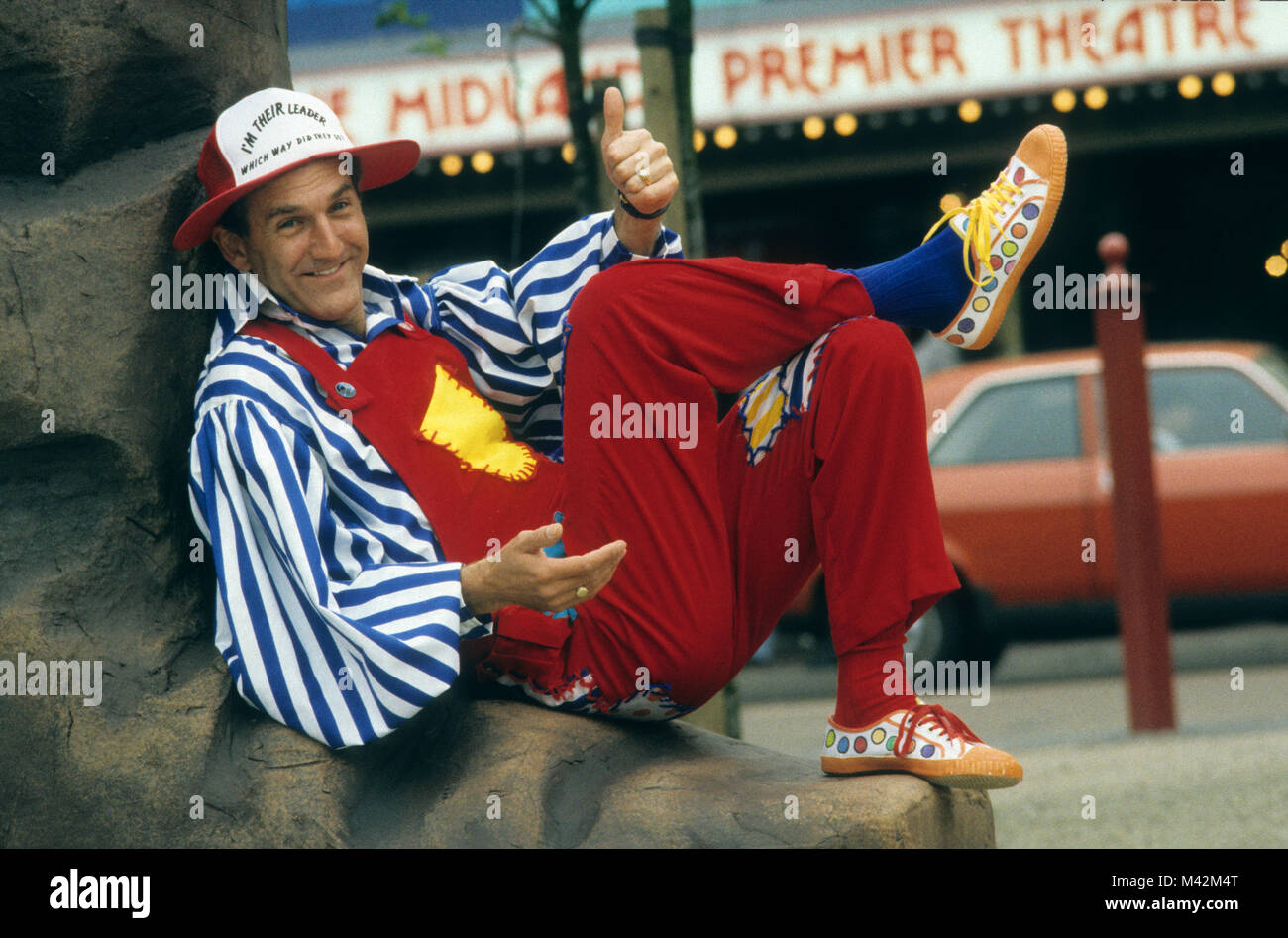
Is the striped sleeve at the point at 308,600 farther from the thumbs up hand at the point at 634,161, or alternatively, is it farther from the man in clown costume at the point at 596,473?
the thumbs up hand at the point at 634,161

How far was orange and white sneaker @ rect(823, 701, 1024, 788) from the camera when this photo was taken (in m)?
2.40

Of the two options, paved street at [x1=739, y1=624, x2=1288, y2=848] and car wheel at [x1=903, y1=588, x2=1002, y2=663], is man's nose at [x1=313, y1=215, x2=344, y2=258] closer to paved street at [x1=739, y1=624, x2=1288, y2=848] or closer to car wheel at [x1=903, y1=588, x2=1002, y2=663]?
paved street at [x1=739, y1=624, x2=1288, y2=848]

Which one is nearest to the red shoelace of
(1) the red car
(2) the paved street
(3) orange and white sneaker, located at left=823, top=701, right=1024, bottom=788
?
(3) orange and white sneaker, located at left=823, top=701, right=1024, bottom=788

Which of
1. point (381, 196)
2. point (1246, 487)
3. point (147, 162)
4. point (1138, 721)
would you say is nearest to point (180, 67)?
point (147, 162)

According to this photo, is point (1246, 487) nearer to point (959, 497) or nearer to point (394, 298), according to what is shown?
point (959, 497)

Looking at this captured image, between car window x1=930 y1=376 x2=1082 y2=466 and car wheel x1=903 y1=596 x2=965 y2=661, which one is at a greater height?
car window x1=930 y1=376 x2=1082 y2=466

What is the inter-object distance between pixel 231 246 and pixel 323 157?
0.72 ft

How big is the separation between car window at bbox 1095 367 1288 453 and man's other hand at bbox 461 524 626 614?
4789 millimetres

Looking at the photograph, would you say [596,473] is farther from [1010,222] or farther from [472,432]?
[1010,222]

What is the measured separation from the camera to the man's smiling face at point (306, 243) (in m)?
2.61

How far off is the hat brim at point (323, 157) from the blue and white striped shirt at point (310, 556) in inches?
5.1

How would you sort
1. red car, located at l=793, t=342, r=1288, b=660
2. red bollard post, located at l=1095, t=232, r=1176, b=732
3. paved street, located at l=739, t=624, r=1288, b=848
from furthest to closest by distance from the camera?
red car, located at l=793, t=342, r=1288, b=660, red bollard post, located at l=1095, t=232, r=1176, b=732, paved street, located at l=739, t=624, r=1288, b=848

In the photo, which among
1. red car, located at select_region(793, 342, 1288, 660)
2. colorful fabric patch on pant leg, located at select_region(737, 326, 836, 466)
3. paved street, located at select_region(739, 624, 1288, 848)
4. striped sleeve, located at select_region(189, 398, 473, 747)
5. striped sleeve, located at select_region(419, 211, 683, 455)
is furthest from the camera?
red car, located at select_region(793, 342, 1288, 660)
